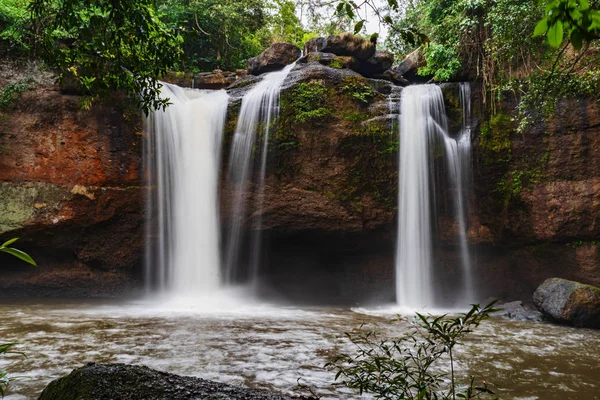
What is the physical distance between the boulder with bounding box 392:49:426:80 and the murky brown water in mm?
8530

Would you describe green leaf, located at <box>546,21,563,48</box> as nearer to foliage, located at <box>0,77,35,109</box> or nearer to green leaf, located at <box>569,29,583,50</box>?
green leaf, located at <box>569,29,583,50</box>

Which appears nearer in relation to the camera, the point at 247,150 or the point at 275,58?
the point at 247,150

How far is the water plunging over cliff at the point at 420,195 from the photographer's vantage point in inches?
447

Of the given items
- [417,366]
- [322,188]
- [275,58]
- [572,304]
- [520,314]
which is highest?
[275,58]

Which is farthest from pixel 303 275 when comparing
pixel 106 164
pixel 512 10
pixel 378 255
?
pixel 512 10

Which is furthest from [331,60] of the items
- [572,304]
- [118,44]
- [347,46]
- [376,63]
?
[118,44]

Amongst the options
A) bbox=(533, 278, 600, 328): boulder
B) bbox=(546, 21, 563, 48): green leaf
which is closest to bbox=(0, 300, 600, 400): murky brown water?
bbox=(533, 278, 600, 328): boulder

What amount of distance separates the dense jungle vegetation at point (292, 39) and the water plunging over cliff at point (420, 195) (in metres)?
1.63

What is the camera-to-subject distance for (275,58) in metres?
14.0

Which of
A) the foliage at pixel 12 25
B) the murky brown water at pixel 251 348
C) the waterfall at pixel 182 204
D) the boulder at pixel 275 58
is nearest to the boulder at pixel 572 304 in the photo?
the murky brown water at pixel 251 348

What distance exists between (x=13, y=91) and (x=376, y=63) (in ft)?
33.4

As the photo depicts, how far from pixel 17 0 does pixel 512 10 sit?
11.9 meters

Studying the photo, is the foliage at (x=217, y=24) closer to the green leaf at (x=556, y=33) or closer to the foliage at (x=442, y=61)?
the foliage at (x=442, y=61)

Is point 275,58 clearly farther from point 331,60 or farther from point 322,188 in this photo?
point 322,188
